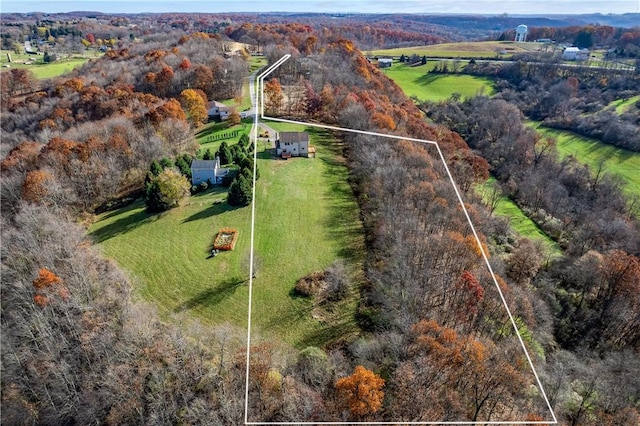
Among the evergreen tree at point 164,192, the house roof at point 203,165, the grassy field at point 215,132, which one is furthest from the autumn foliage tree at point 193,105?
the evergreen tree at point 164,192

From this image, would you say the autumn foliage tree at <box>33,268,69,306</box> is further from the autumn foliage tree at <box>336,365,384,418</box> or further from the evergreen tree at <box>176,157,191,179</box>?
the autumn foliage tree at <box>336,365,384,418</box>

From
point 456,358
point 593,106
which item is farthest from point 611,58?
point 456,358

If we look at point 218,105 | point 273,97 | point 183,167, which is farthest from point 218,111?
point 183,167

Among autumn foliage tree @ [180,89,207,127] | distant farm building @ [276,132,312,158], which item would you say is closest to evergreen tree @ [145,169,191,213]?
distant farm building @ [276,132,312,158]

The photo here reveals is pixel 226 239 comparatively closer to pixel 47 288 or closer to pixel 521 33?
pixel 47 288

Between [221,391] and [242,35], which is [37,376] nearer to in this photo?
[221,391]

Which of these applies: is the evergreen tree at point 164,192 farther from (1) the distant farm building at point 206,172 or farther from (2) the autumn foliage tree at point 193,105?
(2) the autumn foliage tree at point 193,105
